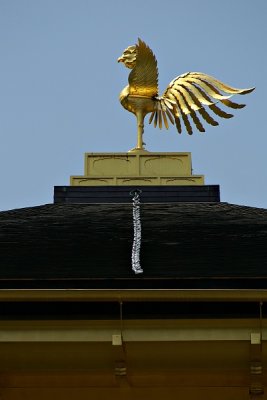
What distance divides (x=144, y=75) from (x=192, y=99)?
1.30 meters

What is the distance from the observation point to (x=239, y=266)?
919cm

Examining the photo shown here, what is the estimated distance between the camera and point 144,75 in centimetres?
1780

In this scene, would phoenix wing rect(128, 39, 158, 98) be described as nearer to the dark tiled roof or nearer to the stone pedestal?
the stone pedestal

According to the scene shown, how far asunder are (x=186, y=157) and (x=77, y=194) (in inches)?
99.7

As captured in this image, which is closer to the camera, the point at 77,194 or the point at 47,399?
the point at 47,399

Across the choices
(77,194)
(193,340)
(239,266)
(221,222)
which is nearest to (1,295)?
(193,340)

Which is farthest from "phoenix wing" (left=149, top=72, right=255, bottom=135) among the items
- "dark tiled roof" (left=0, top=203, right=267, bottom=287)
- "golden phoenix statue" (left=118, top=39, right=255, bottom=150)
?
"dark tiled roof" (left=0, top=203, right=267, bottom=287)

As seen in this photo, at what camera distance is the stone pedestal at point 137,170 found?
16422mm

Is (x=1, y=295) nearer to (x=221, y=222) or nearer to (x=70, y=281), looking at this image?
(x=70, y=281)

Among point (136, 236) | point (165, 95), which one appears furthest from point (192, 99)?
point (136, 236)

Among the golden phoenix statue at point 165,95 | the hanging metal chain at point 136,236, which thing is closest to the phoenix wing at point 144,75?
the golden phoenix statue at point 165,95

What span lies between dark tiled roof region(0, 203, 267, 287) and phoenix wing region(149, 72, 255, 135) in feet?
12.8

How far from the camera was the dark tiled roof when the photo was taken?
8.56 m

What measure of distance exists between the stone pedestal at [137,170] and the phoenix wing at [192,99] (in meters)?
0.89
